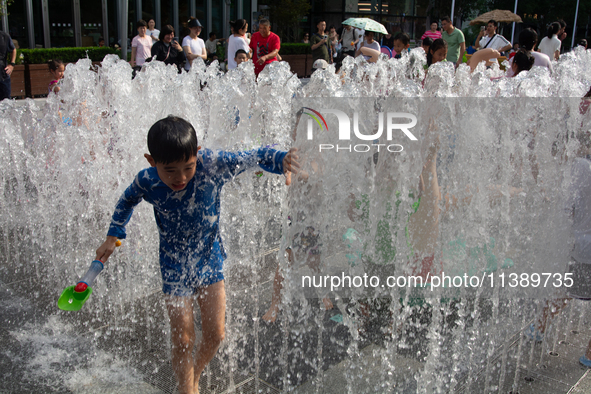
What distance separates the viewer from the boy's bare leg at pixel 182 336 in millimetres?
2371

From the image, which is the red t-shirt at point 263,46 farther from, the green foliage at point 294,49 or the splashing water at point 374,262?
the green foliage at point 294,49

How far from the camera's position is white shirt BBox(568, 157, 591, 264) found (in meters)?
2.85

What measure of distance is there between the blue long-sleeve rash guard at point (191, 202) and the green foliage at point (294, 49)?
1735cm

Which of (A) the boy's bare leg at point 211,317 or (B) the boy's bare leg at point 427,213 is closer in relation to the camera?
(A) the boy's bare leg at point 211,317

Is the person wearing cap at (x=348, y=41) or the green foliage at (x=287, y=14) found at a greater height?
the green foliage at (x=287, y=14)

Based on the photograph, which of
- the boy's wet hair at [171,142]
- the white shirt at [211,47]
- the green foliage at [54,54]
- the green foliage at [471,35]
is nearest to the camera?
the boy's wet hair at [171,142]

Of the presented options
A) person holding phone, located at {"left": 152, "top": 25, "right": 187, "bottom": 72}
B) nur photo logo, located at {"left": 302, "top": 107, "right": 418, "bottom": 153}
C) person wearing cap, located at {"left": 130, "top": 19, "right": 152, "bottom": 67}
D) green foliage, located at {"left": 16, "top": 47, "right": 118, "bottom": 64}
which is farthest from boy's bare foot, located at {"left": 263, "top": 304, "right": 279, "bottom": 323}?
green foliage, located at {"left": 16, "top": 47, "right": 118, "bottom": 64}

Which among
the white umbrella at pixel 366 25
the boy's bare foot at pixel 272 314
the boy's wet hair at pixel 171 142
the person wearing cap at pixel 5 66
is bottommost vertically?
the boy's bare foot at pixel 272 314

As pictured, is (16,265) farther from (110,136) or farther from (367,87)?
(367,87)

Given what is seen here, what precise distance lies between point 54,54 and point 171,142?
41.8 ft

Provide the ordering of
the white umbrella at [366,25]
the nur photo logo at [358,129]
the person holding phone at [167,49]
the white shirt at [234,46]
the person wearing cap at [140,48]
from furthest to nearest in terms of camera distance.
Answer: the white umbrella at [366,25] → the person wearing cap at [140,48] → the person holding phone at [167,49] → the white shirt at [234,46] → the nur photo logo at [358,129]

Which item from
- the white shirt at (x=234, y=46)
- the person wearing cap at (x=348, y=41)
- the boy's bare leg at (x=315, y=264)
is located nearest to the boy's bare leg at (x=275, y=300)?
the boy's bare leg at (x=315, y=264)

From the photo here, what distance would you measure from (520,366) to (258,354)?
1.42 metres

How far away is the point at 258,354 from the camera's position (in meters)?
2.97
